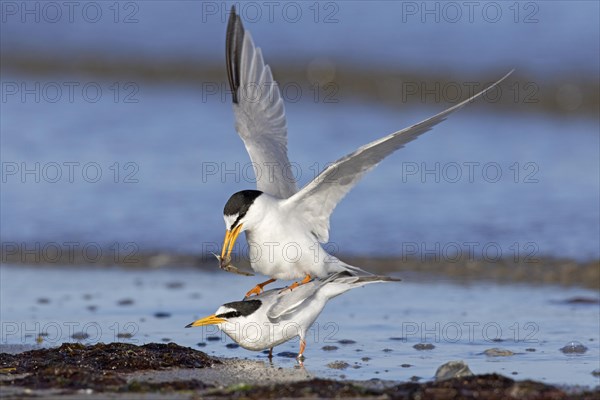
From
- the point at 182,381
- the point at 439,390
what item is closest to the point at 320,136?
the point at 182,381

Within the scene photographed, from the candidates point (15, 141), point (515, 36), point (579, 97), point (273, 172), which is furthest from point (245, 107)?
point (515, 36)

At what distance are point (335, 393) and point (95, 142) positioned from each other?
8.39 metres

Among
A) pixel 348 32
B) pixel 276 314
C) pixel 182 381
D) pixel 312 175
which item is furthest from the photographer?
pixel 348 32

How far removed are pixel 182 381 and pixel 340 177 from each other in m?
1.93

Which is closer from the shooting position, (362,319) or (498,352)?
(498,352)

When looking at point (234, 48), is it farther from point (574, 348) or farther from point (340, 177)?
point (574, 348)

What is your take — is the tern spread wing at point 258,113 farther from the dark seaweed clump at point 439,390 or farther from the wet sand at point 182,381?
the dark seaweed clump at point 439,390

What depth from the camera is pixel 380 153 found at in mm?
6582

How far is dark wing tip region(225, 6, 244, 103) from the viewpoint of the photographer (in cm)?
739

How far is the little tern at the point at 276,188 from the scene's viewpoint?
254 inches

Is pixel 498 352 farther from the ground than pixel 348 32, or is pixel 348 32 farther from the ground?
pixel 348 32

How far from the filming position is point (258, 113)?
25.6 ft

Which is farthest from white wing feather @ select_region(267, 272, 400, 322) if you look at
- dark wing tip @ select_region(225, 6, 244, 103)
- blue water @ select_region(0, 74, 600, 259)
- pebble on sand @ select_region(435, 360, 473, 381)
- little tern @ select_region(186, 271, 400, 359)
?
blue water @ select_region(0, 74, 600, 259)

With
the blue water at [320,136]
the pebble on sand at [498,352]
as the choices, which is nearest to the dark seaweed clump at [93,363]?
the pebble on sand at [498,352]
